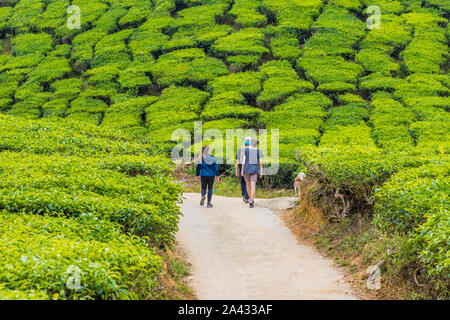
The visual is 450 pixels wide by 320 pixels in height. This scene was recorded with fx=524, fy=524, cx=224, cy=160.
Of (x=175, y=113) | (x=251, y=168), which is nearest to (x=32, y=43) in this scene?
(x=175, y=113)

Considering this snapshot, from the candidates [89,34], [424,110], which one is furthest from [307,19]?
[89,34]

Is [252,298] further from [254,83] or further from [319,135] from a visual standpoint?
[254,83]

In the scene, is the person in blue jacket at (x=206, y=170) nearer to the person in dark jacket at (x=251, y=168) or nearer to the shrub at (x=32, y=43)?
the person in dark jacket at (x=251, y=168)

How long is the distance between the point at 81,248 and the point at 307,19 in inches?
975

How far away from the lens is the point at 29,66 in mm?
28531

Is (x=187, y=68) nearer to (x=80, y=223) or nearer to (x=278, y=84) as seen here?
(x=278, y=84)

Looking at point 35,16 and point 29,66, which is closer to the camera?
point 29,66

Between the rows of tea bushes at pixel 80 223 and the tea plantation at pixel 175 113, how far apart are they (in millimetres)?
28

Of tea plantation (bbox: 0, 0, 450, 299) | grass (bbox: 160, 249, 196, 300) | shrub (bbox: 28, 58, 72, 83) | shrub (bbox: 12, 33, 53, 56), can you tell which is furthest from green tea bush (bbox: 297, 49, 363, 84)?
grass (bbox: 160, 249, 196, 300)

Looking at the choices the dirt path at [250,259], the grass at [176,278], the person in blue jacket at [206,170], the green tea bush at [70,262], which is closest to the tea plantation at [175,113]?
the green tea bush at [70,262]

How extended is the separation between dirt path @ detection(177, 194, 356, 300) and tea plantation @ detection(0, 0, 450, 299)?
1.12 m

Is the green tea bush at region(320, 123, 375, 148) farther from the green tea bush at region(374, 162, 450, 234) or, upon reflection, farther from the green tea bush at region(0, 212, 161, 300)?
the green tea bush at region(0, 212, 161, 300)

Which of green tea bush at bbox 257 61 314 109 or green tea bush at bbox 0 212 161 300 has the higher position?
green tea bush at bbox 0 212 161 300

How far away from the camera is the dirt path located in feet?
25.9
